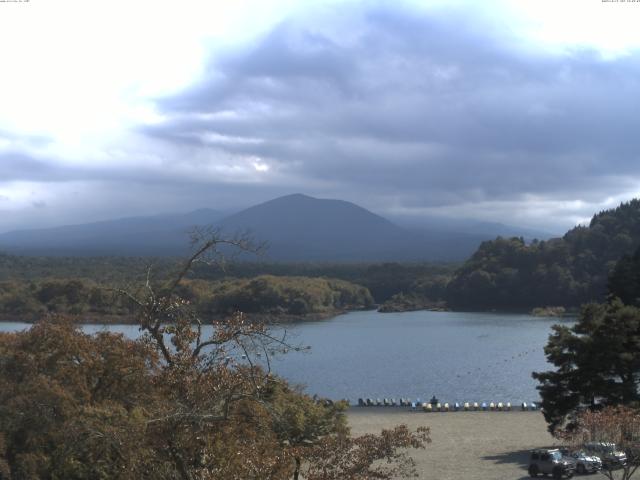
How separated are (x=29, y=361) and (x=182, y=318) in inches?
249

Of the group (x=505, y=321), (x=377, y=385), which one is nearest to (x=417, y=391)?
(x=377, y=385)

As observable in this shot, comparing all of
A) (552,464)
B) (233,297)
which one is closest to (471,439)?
(552,464)

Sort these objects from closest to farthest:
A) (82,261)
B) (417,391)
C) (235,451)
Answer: (235,451) < (417,391) < (82,261)

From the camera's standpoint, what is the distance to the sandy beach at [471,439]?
16.7 metres

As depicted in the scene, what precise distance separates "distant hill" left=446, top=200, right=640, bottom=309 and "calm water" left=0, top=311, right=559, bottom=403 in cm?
1273

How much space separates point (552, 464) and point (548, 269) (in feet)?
233

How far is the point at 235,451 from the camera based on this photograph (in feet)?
20.6

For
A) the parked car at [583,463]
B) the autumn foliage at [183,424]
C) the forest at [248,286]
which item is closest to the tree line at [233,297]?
the forest at [248,286]

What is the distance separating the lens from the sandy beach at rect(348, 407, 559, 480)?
1669 centimetres

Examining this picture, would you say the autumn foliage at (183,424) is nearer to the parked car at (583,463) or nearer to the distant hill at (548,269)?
the parked car at (583,463)

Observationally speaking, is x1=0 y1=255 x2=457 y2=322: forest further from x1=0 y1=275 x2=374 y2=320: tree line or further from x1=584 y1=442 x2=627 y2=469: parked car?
x1=584 y1=442 x2=627 y2=469: parked car

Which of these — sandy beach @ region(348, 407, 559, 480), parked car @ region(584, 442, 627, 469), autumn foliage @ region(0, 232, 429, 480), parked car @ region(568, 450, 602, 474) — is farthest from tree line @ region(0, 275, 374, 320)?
autumn foliage @ region(0, 232, 429, 480)

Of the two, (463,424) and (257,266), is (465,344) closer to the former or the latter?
(463,424)

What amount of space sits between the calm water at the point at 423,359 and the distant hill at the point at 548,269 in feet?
41.8
